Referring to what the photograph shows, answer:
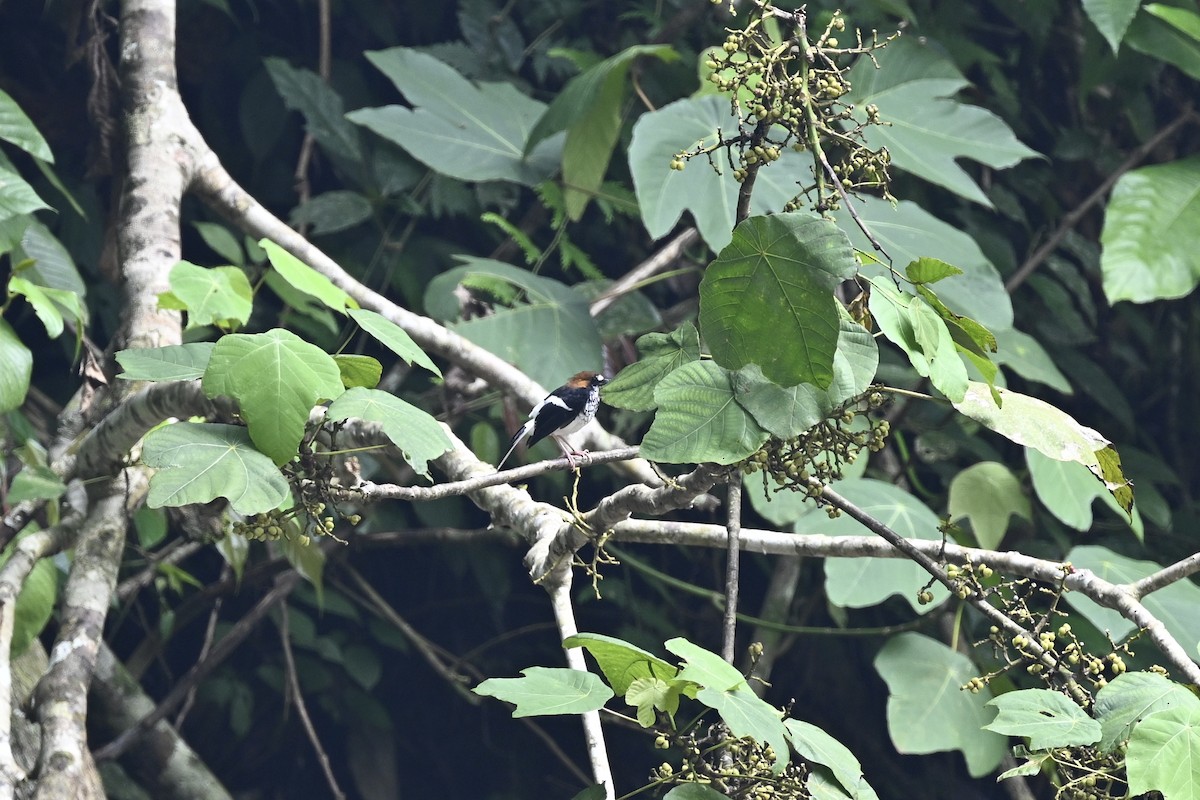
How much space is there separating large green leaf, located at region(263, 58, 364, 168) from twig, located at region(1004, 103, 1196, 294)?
4.84 ft

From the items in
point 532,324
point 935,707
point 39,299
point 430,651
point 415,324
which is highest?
point 39,299

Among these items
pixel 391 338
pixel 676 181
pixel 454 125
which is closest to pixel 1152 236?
pixel 676 181

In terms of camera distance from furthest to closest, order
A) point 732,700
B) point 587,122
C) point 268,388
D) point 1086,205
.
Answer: point 1086,205 → point 587,122 → point 268,388 → point 732,700

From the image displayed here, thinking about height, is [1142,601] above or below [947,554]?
below

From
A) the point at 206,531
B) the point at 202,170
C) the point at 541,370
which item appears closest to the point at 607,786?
the point at 206,531

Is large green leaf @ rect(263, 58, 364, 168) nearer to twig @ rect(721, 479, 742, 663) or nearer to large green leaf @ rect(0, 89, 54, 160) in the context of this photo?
large green leaf @ rect(0, 89, 54, 160)

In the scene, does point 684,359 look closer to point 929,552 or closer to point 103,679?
point 929,552

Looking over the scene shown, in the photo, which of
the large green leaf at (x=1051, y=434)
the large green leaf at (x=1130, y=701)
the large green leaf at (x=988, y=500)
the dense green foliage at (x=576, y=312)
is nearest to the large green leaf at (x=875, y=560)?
the dense green foliage at (x=576, y=312)

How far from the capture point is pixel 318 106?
7.39ft

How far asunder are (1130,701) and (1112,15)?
1.56 m

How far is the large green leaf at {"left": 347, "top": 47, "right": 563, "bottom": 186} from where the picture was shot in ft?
6.92

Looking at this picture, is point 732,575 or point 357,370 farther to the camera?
point 357,370

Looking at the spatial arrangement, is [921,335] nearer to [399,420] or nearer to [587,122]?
[399,420]

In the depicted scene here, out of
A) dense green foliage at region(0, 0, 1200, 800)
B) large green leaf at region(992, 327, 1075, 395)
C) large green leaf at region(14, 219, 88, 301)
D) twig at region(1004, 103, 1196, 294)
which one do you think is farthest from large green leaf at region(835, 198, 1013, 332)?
large green leaf at region(14, 219, 88, 301)
